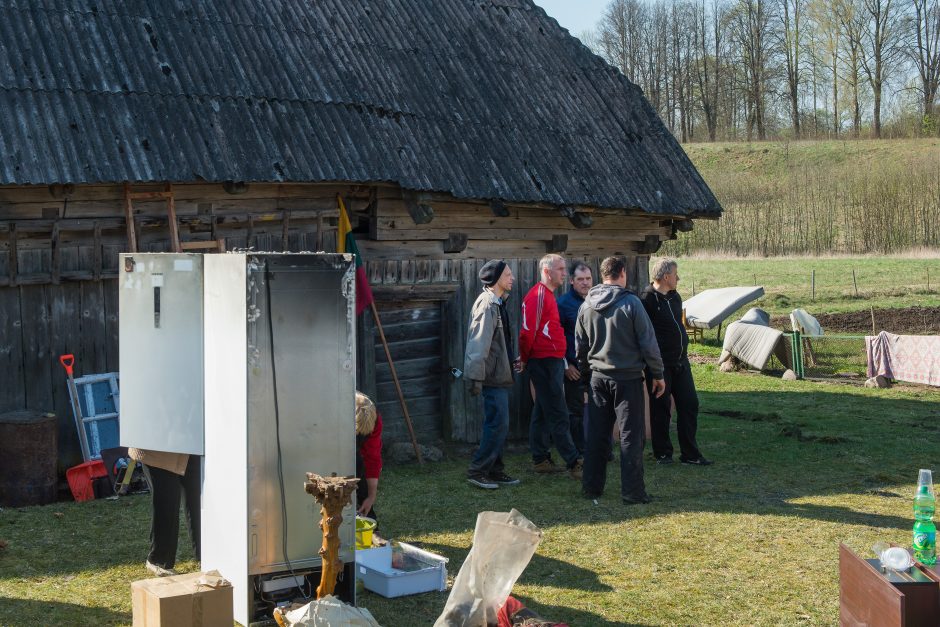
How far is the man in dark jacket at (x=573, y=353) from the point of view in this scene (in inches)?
387

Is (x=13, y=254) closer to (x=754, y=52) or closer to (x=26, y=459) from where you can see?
(x=26, y=459)

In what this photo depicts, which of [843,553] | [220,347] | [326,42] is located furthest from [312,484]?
[326,42]

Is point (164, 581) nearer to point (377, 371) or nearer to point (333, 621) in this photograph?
point (333, 621)

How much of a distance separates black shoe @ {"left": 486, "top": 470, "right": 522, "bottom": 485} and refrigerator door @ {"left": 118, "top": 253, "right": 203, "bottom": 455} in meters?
4.03

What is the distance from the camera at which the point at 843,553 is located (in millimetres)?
5262

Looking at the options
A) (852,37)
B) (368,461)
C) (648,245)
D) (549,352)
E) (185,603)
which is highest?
(852,37)

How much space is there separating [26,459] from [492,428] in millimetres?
3823

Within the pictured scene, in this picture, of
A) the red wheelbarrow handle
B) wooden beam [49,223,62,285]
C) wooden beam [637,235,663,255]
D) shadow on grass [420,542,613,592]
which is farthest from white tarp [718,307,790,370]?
wooden beam [49,223,62,285]

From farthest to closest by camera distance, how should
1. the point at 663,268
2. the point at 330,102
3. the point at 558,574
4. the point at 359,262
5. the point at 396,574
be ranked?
the point at 330,102, the point at 359,262, the point at 663,268, the point at 558,574, the point at 396,574

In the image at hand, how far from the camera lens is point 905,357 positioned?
16.7 m

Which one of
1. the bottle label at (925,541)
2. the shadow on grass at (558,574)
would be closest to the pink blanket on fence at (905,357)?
the shadow on grass at (558,574)

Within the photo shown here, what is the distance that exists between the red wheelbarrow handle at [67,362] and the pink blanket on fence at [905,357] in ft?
42.2

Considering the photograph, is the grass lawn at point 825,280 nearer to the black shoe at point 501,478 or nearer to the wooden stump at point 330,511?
the black shoe at point 501,478

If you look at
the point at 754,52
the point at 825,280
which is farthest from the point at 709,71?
the point at 825,280
